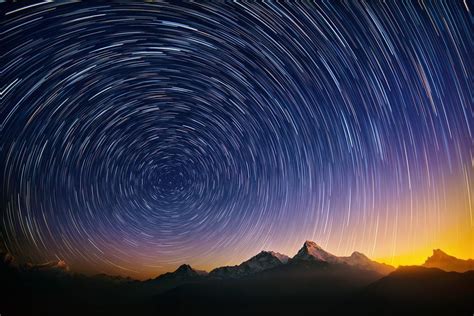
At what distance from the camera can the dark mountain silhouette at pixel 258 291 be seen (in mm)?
5730

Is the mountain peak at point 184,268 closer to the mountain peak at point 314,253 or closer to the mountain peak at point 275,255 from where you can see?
the mountain peak at point 275,255

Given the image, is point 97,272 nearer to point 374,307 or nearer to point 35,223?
point 35,223

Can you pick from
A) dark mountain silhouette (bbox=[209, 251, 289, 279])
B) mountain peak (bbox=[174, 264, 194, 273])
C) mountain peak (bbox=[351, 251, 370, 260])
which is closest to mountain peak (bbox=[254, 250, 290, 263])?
dark mountain silhouette (bbox=[209, 251, 289, 279])

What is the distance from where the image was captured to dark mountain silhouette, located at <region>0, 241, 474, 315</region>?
5.73 m

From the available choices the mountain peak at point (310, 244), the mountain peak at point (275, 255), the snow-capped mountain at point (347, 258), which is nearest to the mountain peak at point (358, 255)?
the snow-capped mountain at point (347, 258)

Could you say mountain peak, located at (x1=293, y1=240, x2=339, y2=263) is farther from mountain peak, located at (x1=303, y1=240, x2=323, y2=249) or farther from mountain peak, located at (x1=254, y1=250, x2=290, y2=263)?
mountain peak, located at (x1=254, y1=250, x2=290, y2=263)

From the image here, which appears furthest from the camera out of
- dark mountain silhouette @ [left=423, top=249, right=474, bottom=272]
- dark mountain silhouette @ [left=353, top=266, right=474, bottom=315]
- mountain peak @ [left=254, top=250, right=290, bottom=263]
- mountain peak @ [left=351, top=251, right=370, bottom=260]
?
mountain peak @ [left=254, top=250, right=290, bottom=263]

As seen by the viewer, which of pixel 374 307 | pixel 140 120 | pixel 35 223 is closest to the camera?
pixel 374 307

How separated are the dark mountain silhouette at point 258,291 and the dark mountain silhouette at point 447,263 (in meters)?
0.10

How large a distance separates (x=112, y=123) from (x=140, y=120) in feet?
2.04

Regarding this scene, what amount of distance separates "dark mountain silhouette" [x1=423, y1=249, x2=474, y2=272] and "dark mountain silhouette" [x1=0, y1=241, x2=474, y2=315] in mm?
102

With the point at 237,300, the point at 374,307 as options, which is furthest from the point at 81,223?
the point at 374,307

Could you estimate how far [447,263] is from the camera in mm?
5918

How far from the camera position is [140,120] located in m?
6.83
